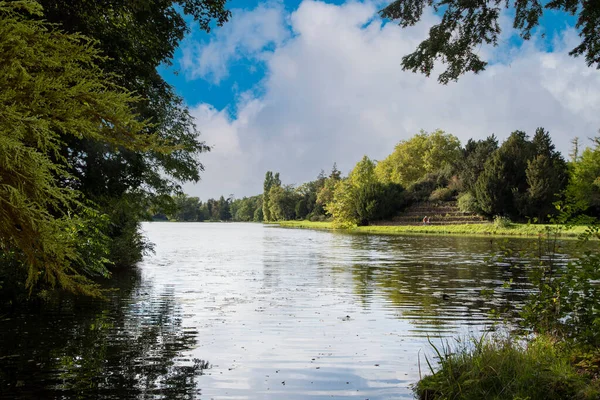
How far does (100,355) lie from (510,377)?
195 inches

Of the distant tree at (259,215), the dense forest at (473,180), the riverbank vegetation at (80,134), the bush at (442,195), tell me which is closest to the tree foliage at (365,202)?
the dense forest at (473,180)

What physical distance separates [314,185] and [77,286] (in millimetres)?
114628

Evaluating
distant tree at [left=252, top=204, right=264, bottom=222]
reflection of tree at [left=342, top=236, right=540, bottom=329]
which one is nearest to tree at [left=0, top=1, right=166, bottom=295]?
reflection of tree at [left=342, top=236, right=540, bottom=329]

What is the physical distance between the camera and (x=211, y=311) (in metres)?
10.4

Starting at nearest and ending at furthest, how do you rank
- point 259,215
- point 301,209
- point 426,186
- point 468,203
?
point 468,203, point 426,186, point 301,209, point 259,215

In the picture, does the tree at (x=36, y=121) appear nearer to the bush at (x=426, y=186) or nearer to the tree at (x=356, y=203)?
A: the tree at (x=356, y=203)

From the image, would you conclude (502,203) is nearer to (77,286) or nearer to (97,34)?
(97,34)

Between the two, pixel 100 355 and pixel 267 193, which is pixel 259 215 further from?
pixel 100 355

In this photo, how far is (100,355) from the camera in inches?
267

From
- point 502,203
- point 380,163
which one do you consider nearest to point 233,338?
point 502,203

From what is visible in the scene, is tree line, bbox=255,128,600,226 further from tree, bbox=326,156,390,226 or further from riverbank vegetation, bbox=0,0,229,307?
riverbank vegetation, bbox=0,0,229,307

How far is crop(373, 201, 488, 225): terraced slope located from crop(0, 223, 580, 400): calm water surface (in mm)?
43500

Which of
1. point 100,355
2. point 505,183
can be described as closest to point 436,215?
point 505,183

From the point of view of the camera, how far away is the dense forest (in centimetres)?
5247
